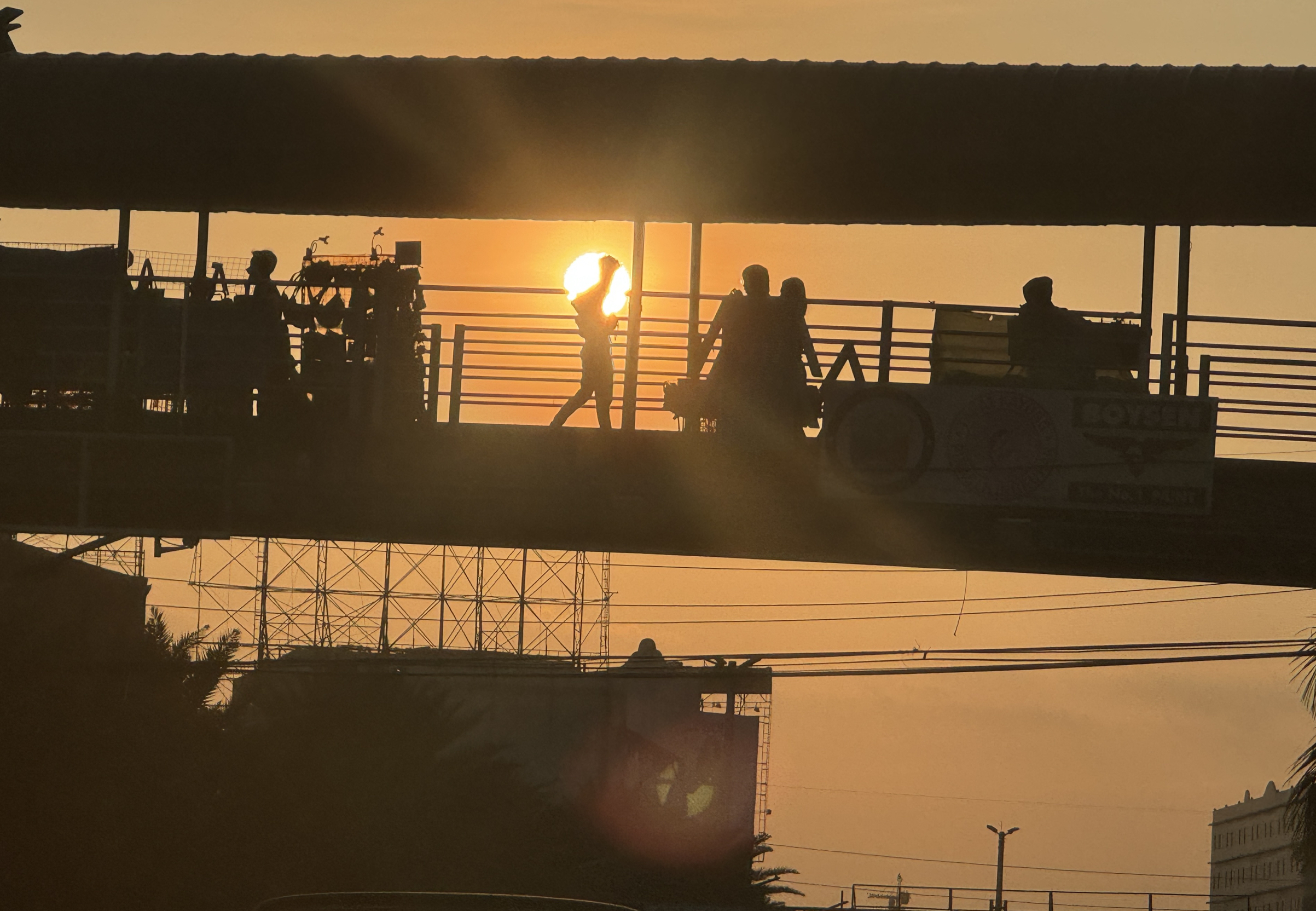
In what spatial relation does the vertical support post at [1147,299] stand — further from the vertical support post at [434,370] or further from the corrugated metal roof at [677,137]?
the vertical support post at [434,370]

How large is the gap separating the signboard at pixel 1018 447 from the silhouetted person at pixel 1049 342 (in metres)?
0.24

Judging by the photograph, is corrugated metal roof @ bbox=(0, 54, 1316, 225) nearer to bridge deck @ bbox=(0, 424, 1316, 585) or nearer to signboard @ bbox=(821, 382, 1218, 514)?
signboard @ bbox=(821, 382, 1218, 514)

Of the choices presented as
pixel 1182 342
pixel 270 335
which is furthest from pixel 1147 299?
pixel 270 335

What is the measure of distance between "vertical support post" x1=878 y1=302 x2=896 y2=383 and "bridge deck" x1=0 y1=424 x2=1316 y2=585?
1.01m

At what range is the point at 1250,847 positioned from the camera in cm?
15775

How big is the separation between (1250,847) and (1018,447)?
15030 centimetres

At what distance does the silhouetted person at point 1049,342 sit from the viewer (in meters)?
17.7

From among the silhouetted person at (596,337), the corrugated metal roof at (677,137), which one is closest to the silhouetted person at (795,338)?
the silhouetted person at (596,337)

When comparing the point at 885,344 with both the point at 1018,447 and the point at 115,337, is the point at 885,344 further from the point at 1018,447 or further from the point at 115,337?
the point at 115,337

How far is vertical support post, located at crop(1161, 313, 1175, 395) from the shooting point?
58.5 feet

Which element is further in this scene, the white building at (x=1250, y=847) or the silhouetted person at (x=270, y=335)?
the white building at (x=1250, y=847)

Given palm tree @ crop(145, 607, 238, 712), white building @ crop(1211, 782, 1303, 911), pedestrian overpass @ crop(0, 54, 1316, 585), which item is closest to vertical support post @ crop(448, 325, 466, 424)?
pedestrian overpass @ crop(0, 54, 1316, 585)

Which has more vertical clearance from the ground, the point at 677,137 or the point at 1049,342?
the point at 677,137

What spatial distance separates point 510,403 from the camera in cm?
1856
